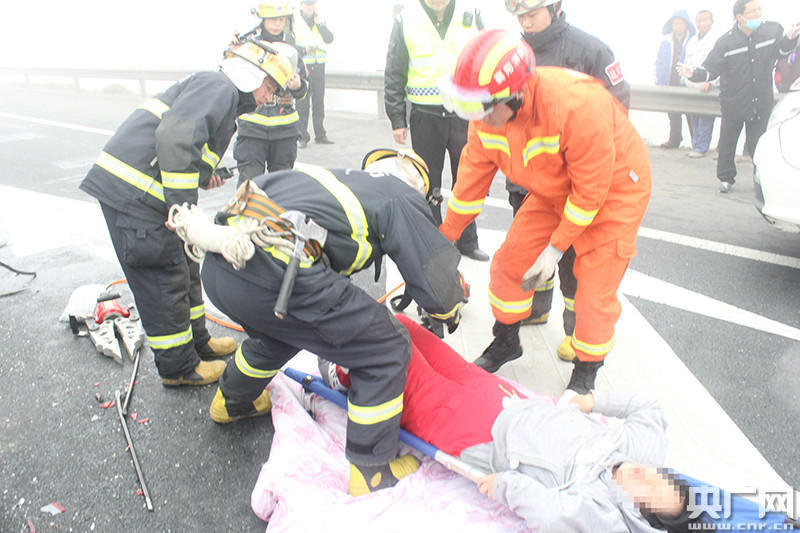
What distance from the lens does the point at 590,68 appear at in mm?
3221

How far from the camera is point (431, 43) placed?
412 cm

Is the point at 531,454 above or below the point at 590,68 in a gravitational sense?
below

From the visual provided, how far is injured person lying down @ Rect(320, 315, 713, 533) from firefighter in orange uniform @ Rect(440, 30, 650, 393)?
0.49m

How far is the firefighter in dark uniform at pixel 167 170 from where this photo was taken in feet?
8.32

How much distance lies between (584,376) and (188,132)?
7.04ft

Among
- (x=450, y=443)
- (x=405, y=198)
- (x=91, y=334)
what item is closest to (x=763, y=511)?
(x=450, y=443)

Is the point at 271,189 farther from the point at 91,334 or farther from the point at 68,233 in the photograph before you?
the point at 68,233

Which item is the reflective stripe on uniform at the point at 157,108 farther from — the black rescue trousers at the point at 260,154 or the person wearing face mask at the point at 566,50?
the black rescue trousers at the point at 260,154

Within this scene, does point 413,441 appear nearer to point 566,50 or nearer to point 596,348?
point 596,348

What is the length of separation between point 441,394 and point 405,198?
33.0 inches

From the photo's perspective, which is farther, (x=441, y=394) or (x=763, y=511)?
(x=441, y=394)

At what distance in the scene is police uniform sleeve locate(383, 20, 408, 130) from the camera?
4.21 metres

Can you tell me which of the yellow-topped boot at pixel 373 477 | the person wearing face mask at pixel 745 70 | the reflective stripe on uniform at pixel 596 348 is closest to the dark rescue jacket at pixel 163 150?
the yellow-topped boot at pixel 373 477

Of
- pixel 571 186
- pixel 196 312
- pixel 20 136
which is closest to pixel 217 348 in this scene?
pixel 196 312
